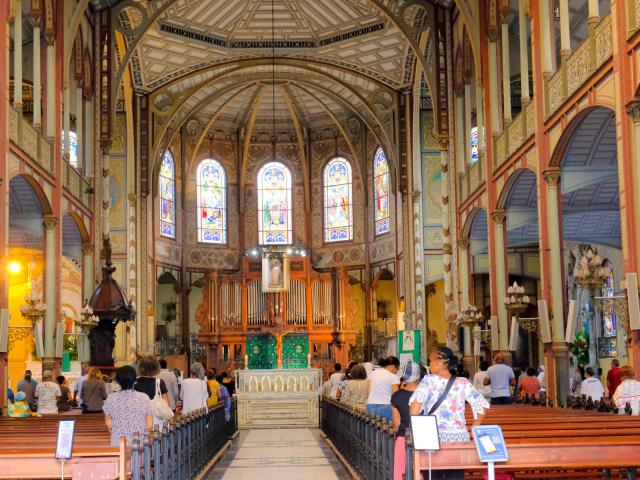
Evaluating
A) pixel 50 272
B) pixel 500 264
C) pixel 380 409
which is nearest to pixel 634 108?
pixel 380 409

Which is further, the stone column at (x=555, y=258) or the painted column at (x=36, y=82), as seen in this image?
the painted column at (x=36, y=82)

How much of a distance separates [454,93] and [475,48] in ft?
11.9

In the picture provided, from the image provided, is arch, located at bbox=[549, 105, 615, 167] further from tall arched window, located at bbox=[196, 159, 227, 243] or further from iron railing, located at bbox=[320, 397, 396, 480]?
tall arched window, located at bbox=[196, 159, 227, 243]

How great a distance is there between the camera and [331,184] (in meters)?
44.9

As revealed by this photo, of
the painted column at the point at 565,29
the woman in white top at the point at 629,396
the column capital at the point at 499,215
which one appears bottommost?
the woman in white top at the point at 629,396

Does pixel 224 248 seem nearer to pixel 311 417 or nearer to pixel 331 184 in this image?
pixel 331 184

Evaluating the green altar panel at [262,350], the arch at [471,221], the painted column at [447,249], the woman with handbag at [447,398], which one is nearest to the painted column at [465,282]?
the arch at [471,221]

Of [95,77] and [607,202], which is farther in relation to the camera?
[95,77]

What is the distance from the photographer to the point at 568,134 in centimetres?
1848

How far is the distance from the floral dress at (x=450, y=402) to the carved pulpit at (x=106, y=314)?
1805cm

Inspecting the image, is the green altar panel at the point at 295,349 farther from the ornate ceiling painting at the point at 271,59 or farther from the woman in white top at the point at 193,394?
the woman in white top at the point at 193,394


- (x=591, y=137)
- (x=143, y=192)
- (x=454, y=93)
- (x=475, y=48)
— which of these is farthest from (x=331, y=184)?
(x=591, y=137)

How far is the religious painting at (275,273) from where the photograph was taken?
40.0m

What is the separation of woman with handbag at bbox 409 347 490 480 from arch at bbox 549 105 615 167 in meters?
9.37
